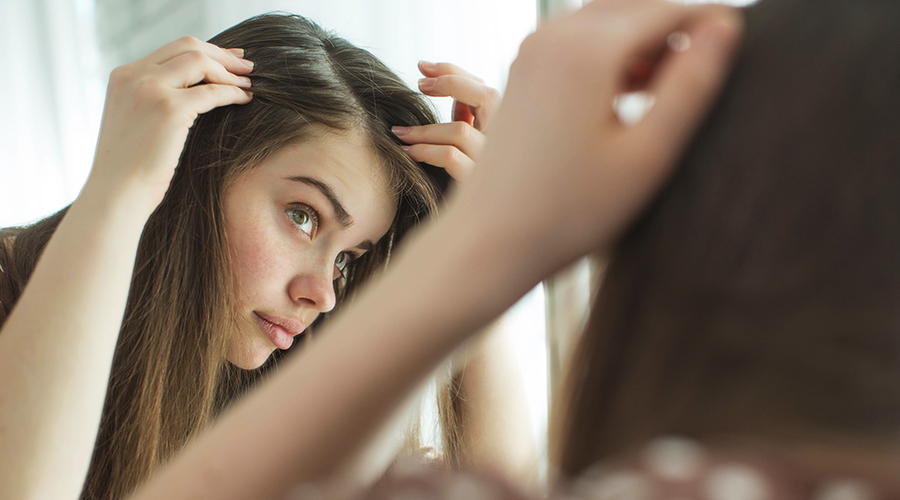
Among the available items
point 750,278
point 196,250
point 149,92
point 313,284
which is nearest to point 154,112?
point 149,92

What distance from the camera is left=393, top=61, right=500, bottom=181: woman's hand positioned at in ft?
3.52

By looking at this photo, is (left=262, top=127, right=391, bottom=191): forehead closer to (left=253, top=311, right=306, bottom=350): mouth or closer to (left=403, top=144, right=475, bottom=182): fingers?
(left=403, top=144, right=475, bottom=182): fingers

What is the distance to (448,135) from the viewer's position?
3.57 feet

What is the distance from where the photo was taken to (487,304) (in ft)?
0.78

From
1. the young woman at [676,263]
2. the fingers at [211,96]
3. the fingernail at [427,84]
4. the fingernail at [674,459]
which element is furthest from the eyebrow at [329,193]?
the fingernail at [674,459]

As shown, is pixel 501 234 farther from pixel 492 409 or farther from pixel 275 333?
pixel 492 409

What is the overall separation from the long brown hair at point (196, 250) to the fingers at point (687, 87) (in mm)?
875

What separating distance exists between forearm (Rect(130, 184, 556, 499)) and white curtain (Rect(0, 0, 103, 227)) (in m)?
1.82

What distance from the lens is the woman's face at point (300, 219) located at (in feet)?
3.25

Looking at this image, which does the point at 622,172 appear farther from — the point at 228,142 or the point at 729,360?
the point at 228,142

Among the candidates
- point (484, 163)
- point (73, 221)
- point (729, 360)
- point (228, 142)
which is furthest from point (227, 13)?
point (729, 360)

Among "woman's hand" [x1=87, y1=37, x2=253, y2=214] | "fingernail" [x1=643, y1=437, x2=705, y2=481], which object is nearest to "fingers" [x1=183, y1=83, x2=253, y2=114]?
"woman's hand" [x1=87, y1=37, x2=253, y2=214]

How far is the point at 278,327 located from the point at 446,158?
43 centimetres

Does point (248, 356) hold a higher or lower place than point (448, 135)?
lower
